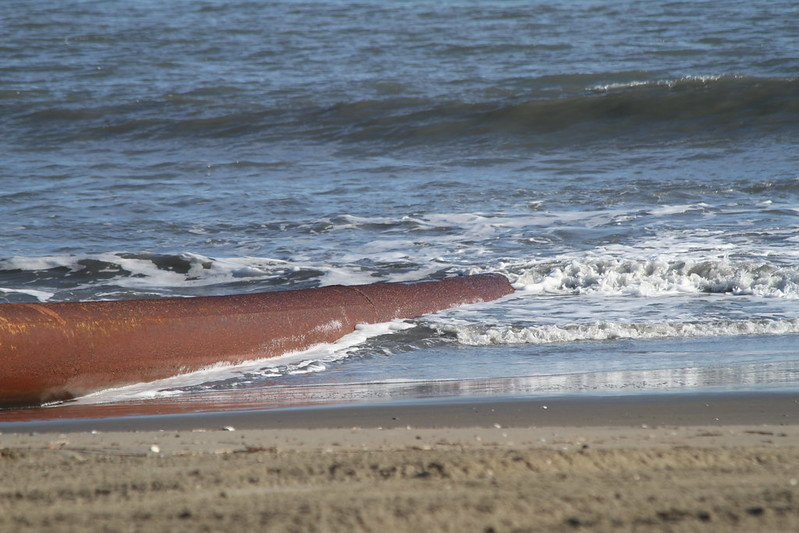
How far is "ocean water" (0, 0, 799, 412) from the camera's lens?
4.48 meters

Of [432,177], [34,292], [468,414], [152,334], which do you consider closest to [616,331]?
[468,414]

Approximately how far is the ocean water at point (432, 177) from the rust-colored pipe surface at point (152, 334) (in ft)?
0.37

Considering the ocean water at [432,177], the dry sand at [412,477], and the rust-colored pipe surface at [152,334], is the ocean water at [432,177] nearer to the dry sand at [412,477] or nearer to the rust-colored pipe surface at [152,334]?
the rust-colored pipe surface at [152,334]

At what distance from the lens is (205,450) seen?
2.41m

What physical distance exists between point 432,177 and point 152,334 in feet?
23.4

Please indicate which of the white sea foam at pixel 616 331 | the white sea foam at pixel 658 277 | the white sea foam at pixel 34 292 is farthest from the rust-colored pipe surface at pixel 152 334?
the white sea foam at pixel 34 292

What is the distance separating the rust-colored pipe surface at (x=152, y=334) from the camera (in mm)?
3479

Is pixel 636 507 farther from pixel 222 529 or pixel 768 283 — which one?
pixel 768 283

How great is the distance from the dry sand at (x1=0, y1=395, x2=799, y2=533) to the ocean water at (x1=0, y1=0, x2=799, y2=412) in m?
0.85

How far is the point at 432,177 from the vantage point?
1070 centimetres

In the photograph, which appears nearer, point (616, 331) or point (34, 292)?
point (616, 331)

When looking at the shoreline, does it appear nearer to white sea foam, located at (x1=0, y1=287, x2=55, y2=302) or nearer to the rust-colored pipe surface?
the rust-colored pipe surface

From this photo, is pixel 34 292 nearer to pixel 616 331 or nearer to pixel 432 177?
pixel 616 331

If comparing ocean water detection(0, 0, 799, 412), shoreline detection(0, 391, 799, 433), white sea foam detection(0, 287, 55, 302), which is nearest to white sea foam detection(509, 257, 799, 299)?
ocean water detection(0, 0, 799, 412)
